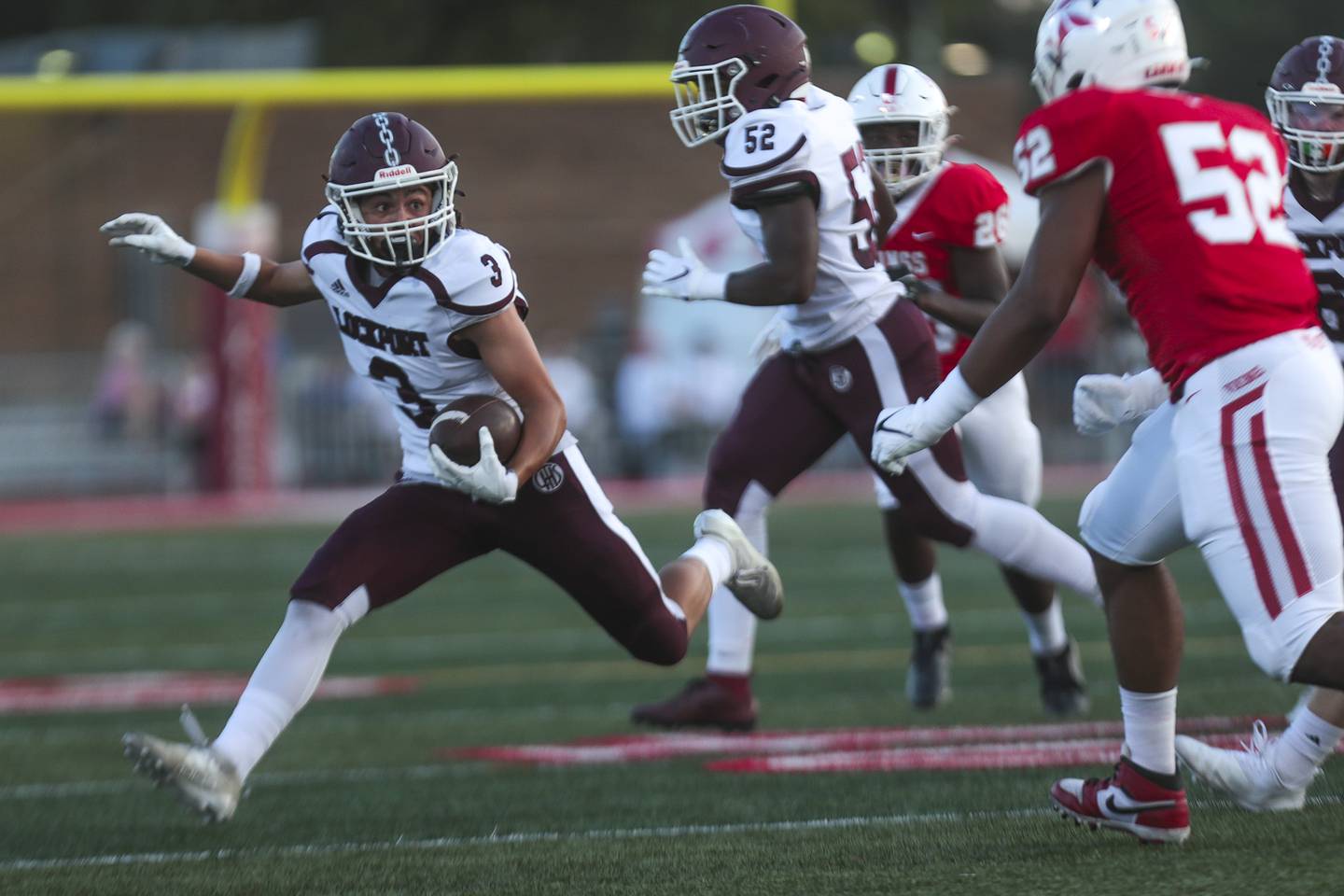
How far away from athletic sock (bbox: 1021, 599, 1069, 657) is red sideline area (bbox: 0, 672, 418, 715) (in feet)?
8.12

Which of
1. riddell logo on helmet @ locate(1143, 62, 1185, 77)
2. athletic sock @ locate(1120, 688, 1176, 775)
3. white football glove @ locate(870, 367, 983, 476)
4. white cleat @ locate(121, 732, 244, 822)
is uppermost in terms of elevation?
riddell logo on helmet @ locate(1143, 62, 1185, 77)

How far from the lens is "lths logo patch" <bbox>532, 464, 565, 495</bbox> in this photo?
4.25m

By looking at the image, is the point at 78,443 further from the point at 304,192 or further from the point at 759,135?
the point at 759,135

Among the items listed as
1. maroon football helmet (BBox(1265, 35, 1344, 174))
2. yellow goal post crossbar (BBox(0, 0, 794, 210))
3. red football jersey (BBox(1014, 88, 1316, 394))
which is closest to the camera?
red football jersey (BBox(1014, 88, 1316, 394))

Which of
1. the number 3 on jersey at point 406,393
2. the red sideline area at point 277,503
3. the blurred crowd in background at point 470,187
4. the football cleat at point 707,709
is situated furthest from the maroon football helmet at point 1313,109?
the blurred crowd in background at point 470,187

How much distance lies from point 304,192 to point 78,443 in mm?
8138

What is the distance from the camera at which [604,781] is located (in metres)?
4.74

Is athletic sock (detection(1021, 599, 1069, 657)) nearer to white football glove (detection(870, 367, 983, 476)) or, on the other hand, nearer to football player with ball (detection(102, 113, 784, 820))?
football player with ball (detection(102, 113, 784, 820))

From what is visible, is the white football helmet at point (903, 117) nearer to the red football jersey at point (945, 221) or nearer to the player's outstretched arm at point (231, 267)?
the red football jersey at point (945, 221)

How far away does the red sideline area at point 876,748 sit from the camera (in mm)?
4652

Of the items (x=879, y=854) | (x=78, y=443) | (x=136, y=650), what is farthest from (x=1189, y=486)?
(x=78, y=443)

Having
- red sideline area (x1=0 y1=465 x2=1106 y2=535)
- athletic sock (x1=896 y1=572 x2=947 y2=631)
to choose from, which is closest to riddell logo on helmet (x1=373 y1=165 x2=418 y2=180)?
athletic sock (x1=896 y1=572 x2=947 y2=631)

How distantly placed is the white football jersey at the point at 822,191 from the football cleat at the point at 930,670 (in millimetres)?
1121

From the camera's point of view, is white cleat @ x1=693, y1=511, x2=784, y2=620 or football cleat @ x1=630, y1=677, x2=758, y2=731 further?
football cleat @ x1=630, y1=677, x2=758, y2=731
